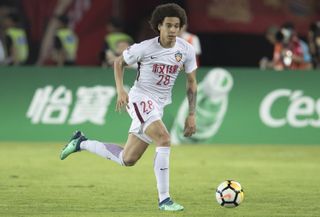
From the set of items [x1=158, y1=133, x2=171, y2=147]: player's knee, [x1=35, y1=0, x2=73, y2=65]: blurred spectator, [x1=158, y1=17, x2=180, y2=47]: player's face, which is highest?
[x1=158, y1=17, x2=180, y2=47]: player's face

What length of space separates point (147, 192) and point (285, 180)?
2.49m

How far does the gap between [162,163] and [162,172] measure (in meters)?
0.09

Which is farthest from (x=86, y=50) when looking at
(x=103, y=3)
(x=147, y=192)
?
(x=147, y=192)

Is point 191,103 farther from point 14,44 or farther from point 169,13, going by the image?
point 14,44

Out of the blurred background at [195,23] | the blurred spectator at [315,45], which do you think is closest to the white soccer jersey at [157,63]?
the blurred spectator at [315,45]

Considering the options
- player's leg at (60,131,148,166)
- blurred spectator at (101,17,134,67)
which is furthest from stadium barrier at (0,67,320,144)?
player's leg at (60,131,148,166)

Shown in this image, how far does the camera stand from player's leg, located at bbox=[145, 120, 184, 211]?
35.5ft

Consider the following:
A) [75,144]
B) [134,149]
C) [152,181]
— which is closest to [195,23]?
[152,181]

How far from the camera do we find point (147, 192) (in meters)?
12.7

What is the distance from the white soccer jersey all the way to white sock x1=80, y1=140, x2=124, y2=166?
2.50ft

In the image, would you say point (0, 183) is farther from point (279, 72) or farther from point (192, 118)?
point (279, 72)

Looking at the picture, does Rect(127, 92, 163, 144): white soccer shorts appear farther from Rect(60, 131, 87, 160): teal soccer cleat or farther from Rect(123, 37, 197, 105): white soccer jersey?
Rect(60, 131, 87, 160): teal soccer cleat

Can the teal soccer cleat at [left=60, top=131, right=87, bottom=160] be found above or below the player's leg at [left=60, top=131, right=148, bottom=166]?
below

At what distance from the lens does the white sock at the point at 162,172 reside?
10828mm
